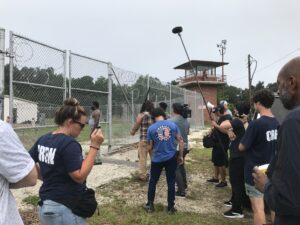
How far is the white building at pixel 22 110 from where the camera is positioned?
21.9 feet

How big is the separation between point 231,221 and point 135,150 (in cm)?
735

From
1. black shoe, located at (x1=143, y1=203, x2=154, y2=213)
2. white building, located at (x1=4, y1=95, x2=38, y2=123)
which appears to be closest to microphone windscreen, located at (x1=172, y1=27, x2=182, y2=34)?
white building, located at (x1=4, y1=95, x2=38, y2=123)

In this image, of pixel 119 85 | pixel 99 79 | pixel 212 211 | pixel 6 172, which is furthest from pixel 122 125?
pixel 6 172

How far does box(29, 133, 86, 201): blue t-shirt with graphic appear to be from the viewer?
3.17 metres

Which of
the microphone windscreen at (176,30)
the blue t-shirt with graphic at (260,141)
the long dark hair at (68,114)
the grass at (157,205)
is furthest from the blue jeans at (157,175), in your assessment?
the long dark hair at (68,114)

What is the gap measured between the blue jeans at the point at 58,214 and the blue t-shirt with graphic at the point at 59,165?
0.18ft

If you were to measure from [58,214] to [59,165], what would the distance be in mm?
385

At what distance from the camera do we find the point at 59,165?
10.5ft

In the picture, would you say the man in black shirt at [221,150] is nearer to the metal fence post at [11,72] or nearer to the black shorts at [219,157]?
the black shorts at [219,157]

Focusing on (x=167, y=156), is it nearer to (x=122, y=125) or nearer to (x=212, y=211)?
(x=212, y=211)

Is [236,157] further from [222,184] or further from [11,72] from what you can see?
[11,72]

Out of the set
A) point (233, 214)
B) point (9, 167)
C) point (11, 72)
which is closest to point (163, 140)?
point (233, 214)

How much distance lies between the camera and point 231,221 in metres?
6.68

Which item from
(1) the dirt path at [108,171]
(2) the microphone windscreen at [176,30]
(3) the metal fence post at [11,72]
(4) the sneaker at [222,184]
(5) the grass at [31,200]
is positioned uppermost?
(2) the microphone windscreen at [176,30]
